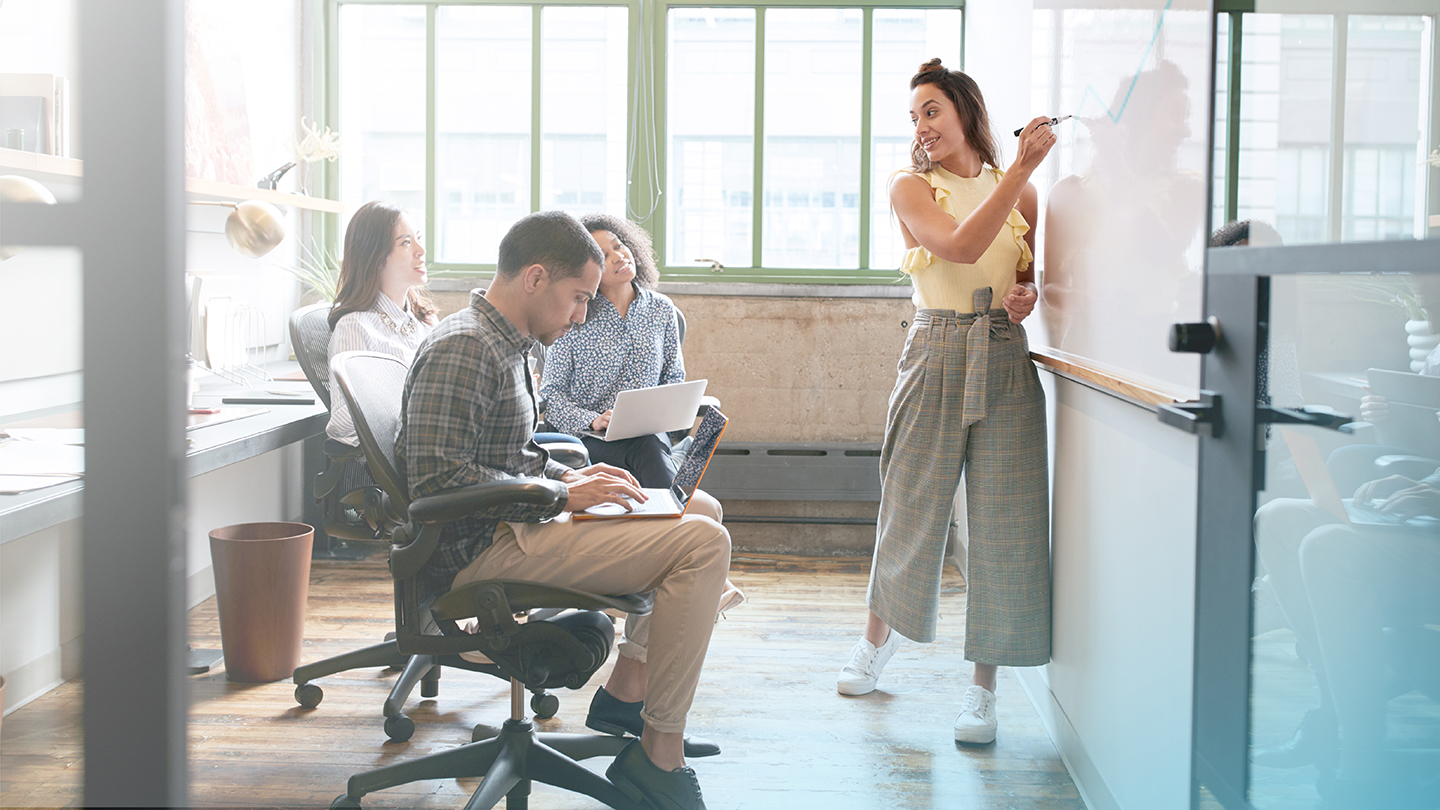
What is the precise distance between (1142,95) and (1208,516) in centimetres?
76

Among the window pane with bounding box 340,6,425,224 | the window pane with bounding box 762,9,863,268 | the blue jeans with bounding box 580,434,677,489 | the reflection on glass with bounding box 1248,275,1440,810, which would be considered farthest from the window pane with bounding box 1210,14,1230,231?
the window pane with bounding box 340,6,425,224

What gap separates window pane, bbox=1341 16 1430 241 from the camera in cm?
80

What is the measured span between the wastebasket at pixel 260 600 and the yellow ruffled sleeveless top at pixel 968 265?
5.70 feet

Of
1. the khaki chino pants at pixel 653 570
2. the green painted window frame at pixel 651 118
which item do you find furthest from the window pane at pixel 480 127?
the khaki chino pants at pixel 653 570

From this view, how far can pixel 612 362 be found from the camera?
9.34ft

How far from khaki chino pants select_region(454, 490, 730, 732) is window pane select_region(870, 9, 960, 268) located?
9.03 ft

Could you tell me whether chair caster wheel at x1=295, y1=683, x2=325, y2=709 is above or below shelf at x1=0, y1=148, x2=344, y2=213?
below

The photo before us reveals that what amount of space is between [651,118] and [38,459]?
2.94 meters

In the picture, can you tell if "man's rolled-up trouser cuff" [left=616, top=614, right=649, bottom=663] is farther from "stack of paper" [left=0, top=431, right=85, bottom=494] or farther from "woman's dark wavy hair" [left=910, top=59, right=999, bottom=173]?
"woman's dark wavy hair" [left=910, top=59, right=999, bottom=173]

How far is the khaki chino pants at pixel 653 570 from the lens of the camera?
5.81ft

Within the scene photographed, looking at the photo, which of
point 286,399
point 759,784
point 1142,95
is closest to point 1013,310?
point 1142,95

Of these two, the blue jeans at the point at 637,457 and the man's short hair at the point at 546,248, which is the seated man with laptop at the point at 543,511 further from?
the blue jeans at the point at 637,457

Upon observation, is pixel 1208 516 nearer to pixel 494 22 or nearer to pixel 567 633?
pixel 567 633

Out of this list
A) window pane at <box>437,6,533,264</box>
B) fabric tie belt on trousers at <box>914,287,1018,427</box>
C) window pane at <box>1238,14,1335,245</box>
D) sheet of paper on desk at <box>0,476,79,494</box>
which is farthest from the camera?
window pane at <box>437,6,533,264</box>
